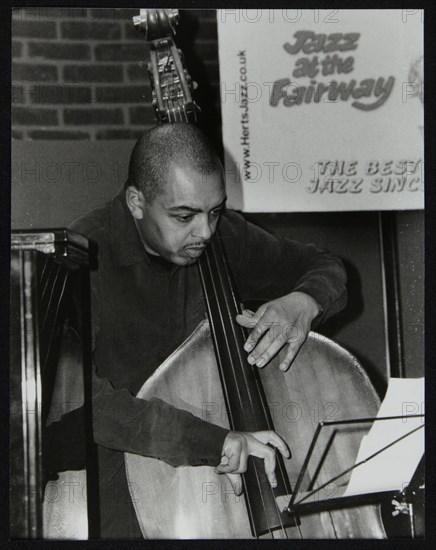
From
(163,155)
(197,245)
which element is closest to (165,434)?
(197,245)

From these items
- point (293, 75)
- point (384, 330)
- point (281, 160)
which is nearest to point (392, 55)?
point (293, 75)

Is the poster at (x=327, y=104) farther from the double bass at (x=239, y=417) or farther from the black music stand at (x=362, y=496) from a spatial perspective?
the black music stand at (x=362, y=496)

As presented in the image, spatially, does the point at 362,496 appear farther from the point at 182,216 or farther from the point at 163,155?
the point at 163,155

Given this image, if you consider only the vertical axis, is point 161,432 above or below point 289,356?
below

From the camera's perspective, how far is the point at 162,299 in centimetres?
128

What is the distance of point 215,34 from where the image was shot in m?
1.34

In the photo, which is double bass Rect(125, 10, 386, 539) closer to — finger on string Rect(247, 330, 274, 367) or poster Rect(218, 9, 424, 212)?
finger on string Rect(247, 330, 274, 367)

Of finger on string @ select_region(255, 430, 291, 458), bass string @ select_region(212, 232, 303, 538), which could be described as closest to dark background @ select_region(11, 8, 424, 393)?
bass string @ select_region(212, 232, 303, 538)

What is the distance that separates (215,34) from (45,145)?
0.39 meters

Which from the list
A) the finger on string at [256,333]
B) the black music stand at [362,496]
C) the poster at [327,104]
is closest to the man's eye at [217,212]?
the poster at [327,104]

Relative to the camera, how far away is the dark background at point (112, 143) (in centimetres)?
130

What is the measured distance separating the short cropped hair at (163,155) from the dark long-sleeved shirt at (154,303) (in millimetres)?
60

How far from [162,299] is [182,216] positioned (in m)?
0.16

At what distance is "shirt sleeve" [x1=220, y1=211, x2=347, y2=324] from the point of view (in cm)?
129
